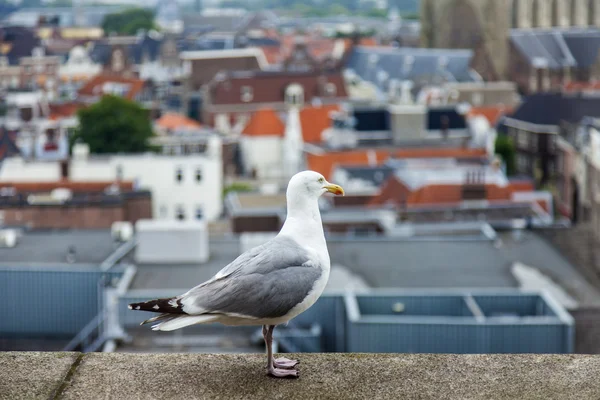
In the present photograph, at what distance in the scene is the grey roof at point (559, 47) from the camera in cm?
9338

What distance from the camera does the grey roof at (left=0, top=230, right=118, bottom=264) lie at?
83.9 feet

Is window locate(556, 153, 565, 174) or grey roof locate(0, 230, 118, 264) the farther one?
window locate(556, 153, 565, 174)

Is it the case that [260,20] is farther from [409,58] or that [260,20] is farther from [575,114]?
[575,114]

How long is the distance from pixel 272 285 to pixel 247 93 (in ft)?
217

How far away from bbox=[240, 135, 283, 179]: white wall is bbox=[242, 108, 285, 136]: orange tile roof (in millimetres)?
213

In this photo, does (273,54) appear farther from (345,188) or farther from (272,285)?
(272,285)

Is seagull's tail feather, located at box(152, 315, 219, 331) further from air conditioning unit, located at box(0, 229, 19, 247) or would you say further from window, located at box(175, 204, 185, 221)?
window, located at box(175, 204, 185, 221)

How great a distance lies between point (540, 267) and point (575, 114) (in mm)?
37853

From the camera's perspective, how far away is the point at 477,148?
163 feet

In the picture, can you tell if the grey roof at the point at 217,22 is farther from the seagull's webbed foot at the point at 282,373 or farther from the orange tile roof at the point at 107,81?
the seagull's webbed foot at the point at 282,373

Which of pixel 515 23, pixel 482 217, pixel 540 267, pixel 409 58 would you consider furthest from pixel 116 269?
pixel 515 23

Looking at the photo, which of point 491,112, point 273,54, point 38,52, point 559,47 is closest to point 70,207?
point 491,112

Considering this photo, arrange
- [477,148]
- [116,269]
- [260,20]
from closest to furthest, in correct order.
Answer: [116,269] → [477,148] → [260,20]

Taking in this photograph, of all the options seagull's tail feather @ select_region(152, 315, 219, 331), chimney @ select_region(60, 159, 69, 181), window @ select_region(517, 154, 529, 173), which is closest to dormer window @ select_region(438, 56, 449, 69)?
window @ select_region(517, 154, 529, 173)
